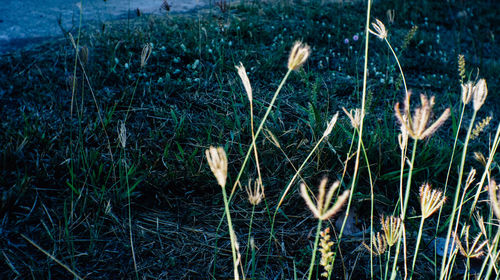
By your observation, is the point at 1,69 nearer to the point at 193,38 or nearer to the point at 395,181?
the point at 193,38

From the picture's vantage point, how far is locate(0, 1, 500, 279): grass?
61.1 inches

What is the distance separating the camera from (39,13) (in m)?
3.76

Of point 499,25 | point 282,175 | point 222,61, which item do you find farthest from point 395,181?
point 499,25

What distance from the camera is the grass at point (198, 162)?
1553 millimetres

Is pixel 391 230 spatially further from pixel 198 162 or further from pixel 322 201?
pixel 198 162

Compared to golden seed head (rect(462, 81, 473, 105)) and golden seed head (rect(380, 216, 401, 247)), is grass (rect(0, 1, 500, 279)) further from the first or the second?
golden seed head (rect(462, 81, 473, 105))

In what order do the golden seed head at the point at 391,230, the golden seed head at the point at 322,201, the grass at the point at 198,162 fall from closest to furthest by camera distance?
the golden seed head at the point at 322,201, the golden seed head at the point at 391,230, the grass at the point at 198,162

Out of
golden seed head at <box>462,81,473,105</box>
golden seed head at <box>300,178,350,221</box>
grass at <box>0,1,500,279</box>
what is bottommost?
grass at <box>0,1,500,279</box>

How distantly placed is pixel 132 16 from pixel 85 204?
8.90 feet

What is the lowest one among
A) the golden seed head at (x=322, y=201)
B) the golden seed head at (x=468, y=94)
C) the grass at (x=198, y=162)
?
the grass at (x=198, y=162)

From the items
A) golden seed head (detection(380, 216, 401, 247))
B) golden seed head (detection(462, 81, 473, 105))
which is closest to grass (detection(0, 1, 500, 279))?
golden seed head (detection(380, 216, 401, 247))

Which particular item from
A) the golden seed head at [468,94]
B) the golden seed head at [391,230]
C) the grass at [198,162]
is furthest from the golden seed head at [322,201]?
the golden seed head at [468,94]

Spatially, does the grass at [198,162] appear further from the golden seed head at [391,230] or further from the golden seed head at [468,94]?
the golden seed head at [468,94]

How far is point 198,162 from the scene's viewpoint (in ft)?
6.48
